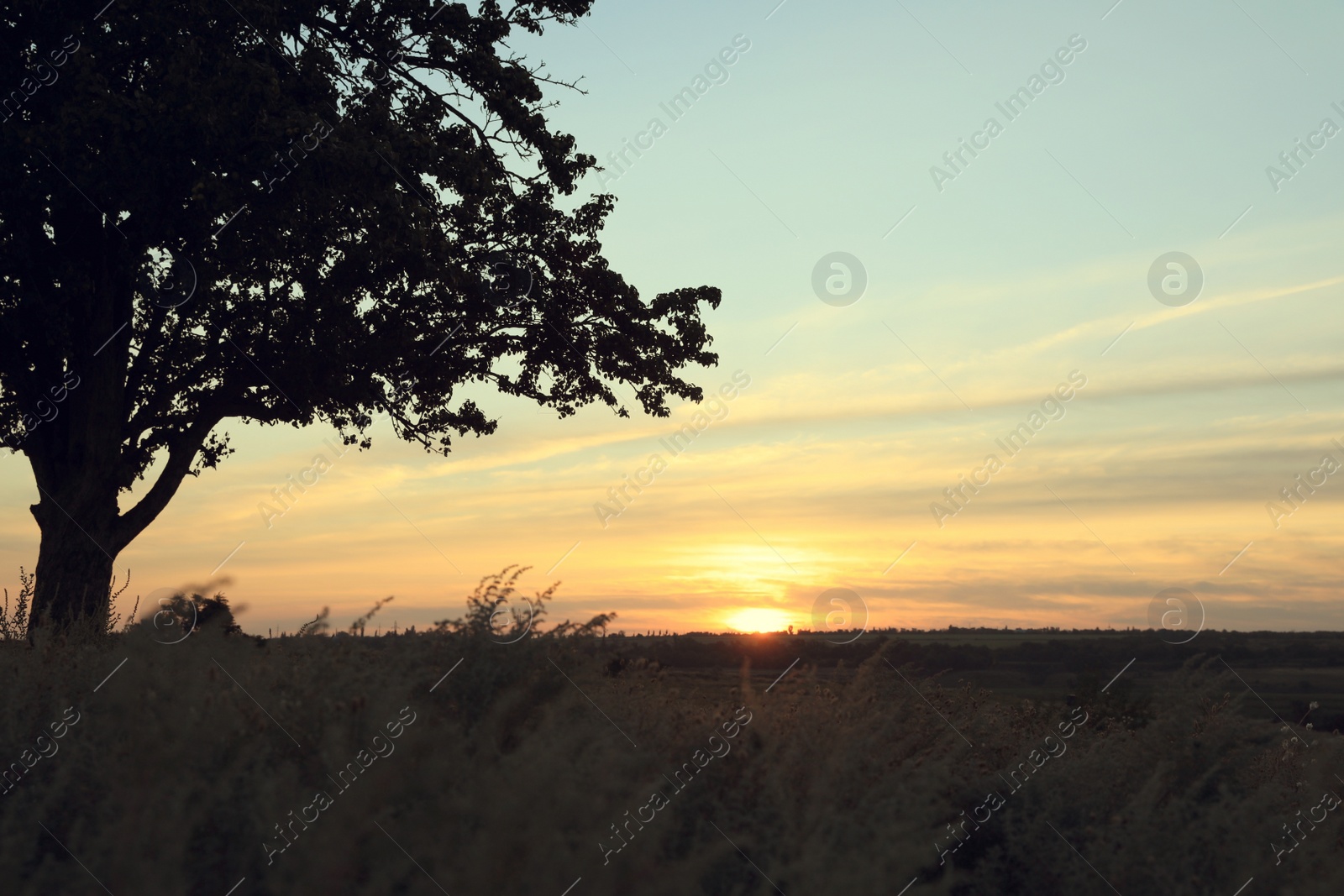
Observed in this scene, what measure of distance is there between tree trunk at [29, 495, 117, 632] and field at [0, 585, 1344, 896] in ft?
20.7

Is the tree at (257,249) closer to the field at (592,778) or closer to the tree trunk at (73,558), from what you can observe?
the tree trunk at (73,558)

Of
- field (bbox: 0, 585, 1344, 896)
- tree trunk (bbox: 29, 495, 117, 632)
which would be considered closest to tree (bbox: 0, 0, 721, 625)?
tree trunk (bbox: 29, 495, 117, 632)

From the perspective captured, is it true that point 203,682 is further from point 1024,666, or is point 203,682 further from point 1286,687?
point 1286,687

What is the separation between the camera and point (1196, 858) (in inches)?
279

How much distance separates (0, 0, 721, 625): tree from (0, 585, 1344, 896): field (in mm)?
6930

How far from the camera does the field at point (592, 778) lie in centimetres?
571

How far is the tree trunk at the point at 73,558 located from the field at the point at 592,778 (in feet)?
20.7

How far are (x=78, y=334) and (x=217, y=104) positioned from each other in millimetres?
5182

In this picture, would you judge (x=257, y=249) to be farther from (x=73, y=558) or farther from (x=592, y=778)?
(x=592, y=778)

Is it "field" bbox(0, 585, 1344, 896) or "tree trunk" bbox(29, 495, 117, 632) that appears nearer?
"field" bbox(0, 585, 1344, 896)

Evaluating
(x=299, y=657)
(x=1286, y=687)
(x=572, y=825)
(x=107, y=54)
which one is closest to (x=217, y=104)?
(x=107, y=54)

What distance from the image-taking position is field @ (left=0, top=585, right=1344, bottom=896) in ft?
18.7

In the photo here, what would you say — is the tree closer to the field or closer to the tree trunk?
the tree trunk

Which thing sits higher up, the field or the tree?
the tree
